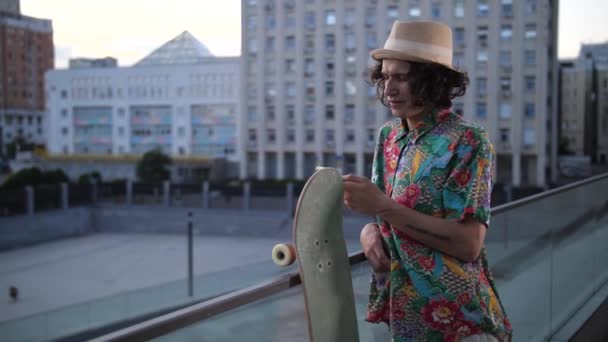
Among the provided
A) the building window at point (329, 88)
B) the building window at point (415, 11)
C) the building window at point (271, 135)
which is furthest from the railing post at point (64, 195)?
the building window at point (415, 11)

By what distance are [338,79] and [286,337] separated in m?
29.7

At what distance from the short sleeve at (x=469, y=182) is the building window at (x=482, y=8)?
28.9 metres

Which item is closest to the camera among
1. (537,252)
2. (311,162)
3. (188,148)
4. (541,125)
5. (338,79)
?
(537,252)

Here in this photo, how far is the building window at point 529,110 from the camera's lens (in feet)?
90.6

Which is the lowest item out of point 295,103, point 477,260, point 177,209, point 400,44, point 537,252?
point 177,209

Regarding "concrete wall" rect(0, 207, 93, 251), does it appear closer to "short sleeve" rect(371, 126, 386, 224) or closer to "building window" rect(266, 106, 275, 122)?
"building window" rect(266, 106, 275, 122)

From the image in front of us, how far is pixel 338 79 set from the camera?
1196 inches

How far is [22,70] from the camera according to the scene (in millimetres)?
43500

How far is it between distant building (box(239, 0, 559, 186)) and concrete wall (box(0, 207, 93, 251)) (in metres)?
9.71

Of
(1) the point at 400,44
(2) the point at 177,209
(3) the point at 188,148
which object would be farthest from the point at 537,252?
(3) the point at 188,148

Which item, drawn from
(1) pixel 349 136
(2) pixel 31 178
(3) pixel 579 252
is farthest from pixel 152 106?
(3) pixel 579 252

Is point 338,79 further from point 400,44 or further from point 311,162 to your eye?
point 400,44

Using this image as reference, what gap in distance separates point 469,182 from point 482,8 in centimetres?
2911

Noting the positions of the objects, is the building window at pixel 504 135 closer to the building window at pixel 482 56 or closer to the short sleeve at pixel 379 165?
the building window at pixel 482 56
